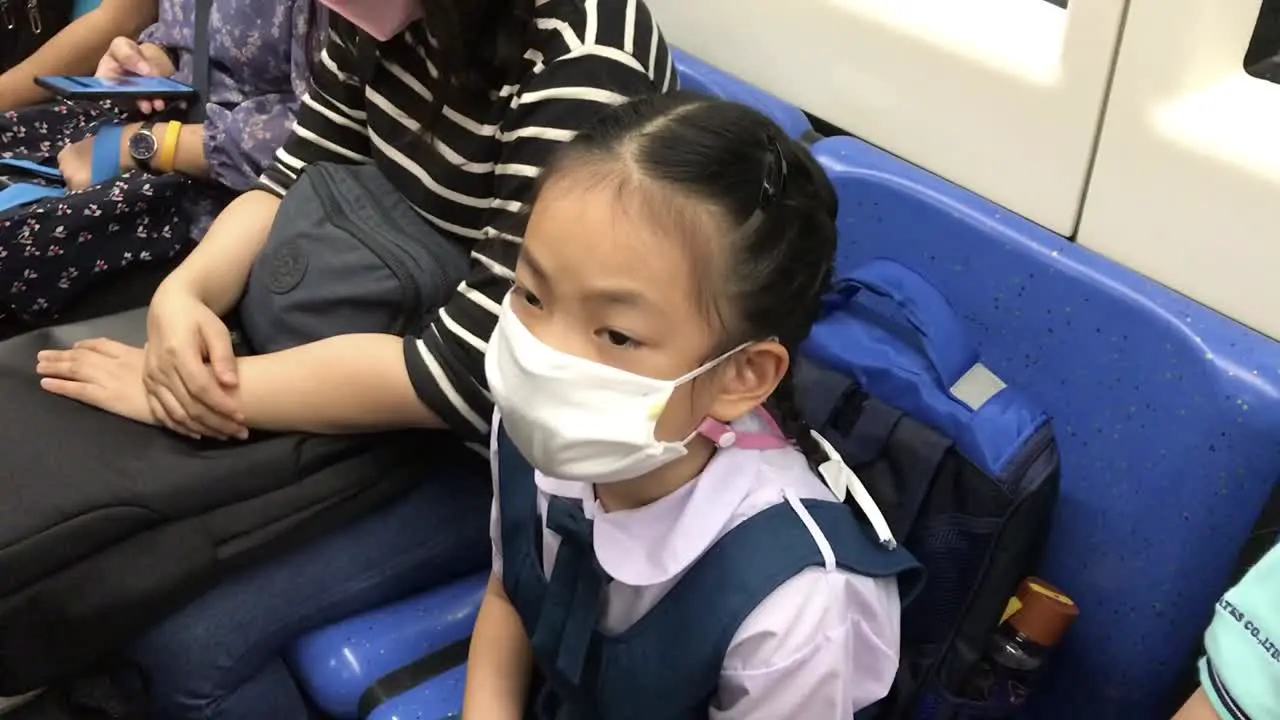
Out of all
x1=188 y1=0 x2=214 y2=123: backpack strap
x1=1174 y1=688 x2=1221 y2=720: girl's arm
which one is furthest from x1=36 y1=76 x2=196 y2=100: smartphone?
x1=1174 y1=688 x2=1221 y2=720: girl's arm

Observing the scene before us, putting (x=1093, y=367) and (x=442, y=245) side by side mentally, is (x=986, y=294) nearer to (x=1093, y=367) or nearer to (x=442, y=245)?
(x=1093, y=367)

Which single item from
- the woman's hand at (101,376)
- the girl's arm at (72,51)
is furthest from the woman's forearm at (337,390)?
the girl's arm at (72,51)

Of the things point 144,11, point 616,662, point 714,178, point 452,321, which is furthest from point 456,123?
point 144,11

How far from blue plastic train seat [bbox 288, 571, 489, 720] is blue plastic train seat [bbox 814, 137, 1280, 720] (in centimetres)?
58

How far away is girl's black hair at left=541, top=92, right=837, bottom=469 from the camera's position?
838mm

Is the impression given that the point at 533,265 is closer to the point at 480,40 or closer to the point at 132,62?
the point at 480,40

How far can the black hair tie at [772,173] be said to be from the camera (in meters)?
0.85

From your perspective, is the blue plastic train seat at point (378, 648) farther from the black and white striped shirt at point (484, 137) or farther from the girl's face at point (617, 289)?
the girl's face at point (617, 289)

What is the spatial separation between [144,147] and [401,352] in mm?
682

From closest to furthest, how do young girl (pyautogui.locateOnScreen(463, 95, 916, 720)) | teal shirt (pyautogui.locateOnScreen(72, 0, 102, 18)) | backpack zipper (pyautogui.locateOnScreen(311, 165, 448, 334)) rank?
young girl (pyautogui.locateOnScreen(463, 95, 916, 720)), backpack zipper (pyautogui.locateOnScreen(311, 165, 448, 334)), teal shirt (pyautogui.locateOnScreen(72, 0, 102, 18))

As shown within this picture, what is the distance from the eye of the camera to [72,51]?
1959mm

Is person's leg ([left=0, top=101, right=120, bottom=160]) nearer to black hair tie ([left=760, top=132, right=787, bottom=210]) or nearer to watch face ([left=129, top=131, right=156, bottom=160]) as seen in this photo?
watch face ([left=129, top=131, right=156, bottom=160])

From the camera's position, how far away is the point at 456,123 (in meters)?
1.21

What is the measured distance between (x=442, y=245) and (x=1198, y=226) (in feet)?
2.38
